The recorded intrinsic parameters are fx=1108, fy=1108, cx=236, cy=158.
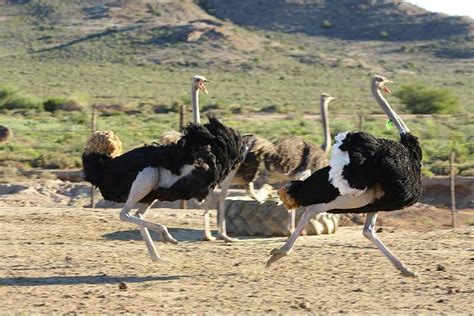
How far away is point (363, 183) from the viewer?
8.25 m

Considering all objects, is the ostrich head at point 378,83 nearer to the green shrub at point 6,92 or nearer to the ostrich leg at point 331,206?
the ostrich leg at point 331,206

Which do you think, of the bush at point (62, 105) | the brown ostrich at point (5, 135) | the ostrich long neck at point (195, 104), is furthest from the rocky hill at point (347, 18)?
the ostrich long neck at point (195, 104)

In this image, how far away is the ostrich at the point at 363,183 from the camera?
826 cm

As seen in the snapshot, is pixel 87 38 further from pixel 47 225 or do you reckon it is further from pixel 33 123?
pixel 47 225

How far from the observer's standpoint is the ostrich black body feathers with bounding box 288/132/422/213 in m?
8.25

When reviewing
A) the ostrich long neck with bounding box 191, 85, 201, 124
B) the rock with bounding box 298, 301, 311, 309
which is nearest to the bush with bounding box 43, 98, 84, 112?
the ostrich long neck with bounding box 191, 85, 201, 124

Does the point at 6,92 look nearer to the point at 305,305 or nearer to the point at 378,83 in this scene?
the point at 378,83

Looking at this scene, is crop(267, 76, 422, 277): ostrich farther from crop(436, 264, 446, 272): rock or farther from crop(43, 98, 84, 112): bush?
crop(43, 98, 84, 112): bush

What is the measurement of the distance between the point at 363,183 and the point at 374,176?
0.10 meters

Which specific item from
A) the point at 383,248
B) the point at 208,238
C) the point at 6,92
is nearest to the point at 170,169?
the point at 383,248

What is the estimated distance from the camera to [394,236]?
11.8 metres

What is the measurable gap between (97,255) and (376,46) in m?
65.4

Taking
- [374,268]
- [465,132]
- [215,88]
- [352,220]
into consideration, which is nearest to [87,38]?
[215,88]

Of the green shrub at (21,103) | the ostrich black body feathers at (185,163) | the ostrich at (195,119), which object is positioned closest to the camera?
the ostrich black body feathers at (185,163)
